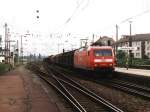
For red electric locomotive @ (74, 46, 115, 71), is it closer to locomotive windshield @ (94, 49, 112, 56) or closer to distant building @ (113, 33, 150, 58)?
locomotive windshield @ (94, 49, 112, 56)

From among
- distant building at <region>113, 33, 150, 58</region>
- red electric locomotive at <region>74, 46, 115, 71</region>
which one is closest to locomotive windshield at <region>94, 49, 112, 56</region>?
red electric locomotive at <region>74, 46, 115, 71</region>

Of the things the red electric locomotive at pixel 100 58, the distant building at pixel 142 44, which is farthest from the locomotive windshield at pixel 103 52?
the distant building at pixel 142 44

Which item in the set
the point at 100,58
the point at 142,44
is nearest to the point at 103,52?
the point at 100,58

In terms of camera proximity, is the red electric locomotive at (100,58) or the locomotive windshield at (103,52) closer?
the red electric locomotive at (100,58)

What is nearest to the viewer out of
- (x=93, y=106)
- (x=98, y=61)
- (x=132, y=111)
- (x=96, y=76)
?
(x=132, y=111)

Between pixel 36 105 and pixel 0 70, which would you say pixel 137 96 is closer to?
pixel 36 105

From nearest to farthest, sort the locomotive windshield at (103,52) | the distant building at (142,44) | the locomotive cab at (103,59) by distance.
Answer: the locomotive cab at (103,59), the locomotive windshield at (103,52), the distant building at (142,44)

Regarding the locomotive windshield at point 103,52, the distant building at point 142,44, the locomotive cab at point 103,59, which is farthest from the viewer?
the distant building at point 142,44

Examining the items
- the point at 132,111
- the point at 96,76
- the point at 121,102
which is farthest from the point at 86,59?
the point at 132,111

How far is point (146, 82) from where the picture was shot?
25250 mm

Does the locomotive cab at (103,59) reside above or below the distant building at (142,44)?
below

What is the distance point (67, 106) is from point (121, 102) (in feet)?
7.82

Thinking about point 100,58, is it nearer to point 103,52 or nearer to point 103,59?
point 103,59

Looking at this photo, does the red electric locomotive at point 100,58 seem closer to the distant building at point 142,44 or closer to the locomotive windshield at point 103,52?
the locomotive windshield at point 103,52
